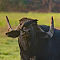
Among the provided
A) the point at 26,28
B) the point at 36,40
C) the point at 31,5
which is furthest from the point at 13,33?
the point at 31,5

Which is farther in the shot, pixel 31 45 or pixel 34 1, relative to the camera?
pixel 34 1

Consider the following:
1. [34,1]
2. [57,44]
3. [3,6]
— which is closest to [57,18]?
[3,6]

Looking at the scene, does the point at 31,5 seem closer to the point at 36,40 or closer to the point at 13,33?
the point at 36,40

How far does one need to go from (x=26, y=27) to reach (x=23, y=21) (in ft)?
0.69

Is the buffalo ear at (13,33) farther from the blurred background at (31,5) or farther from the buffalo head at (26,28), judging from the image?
the blurred background at (31,5)

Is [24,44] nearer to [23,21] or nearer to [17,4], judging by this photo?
[23,21]

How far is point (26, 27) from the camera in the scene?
6738 mm

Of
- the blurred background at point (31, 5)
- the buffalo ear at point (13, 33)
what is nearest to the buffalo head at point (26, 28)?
the buffalo ear at point (13, 33)

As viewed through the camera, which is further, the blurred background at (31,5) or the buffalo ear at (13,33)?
the blurred background at (31,5)

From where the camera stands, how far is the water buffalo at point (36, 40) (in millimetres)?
6734

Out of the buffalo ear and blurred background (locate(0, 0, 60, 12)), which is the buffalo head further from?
blurred background (locate(0, 0, 60, 12))

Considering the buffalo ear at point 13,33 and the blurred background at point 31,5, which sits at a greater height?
the buffalo ear at point 13,33

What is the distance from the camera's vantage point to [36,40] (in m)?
6.95

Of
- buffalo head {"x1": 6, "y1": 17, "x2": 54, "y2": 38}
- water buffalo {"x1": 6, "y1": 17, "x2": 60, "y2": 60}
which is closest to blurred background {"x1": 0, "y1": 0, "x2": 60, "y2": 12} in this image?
water buffalo {"x1": 6, "y1": 17, "x2": 60, "y2": 60}
